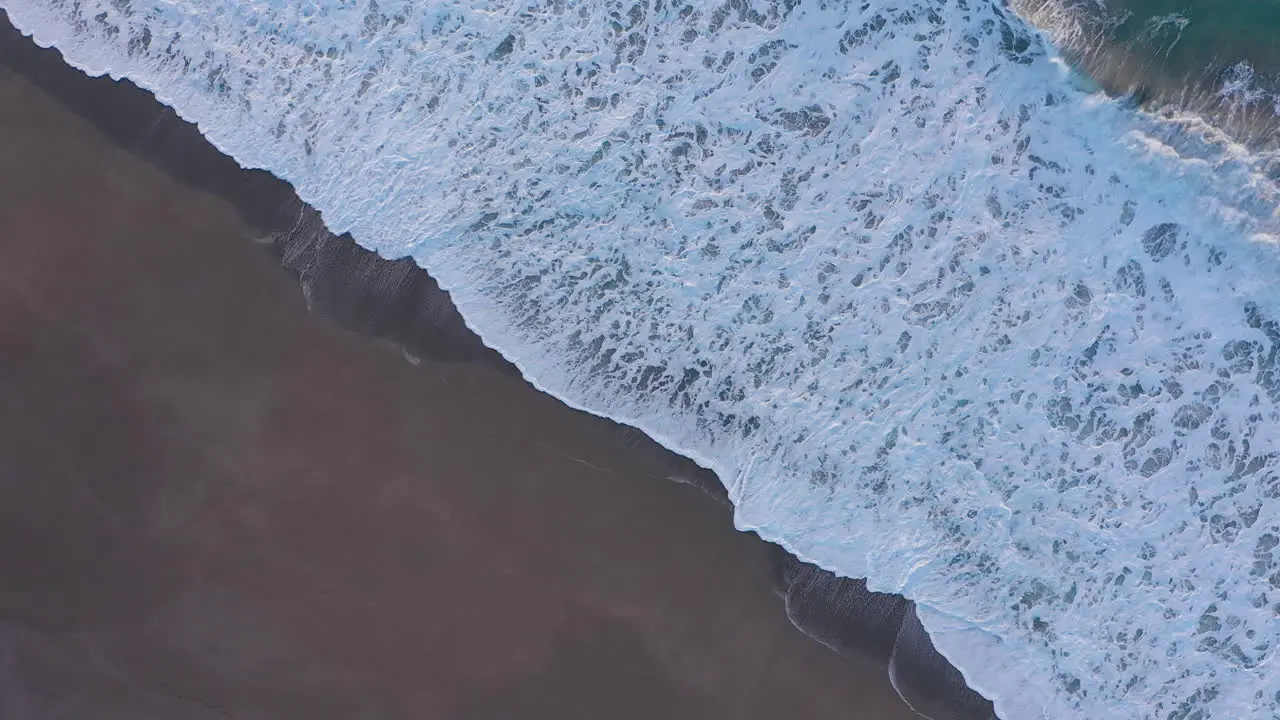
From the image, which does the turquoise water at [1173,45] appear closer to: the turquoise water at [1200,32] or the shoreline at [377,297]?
the turquoise water at [1200,32]

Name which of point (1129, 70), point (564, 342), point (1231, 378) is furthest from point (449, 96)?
point (1231, 378)

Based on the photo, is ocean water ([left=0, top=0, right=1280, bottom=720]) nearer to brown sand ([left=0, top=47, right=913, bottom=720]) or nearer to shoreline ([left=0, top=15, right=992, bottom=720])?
shoreline ([left=0, top=15, right=992, bottom=720])

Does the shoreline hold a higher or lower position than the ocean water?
lower

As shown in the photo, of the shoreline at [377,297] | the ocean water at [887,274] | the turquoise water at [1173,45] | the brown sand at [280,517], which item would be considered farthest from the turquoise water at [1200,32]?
the brown sand at [280,517]

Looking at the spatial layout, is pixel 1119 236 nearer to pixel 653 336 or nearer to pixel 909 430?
pixel 909 430

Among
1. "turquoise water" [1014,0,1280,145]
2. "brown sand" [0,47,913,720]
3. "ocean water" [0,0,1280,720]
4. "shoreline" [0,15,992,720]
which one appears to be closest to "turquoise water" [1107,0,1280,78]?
"turquoise water" [1014,0,1280,145]
